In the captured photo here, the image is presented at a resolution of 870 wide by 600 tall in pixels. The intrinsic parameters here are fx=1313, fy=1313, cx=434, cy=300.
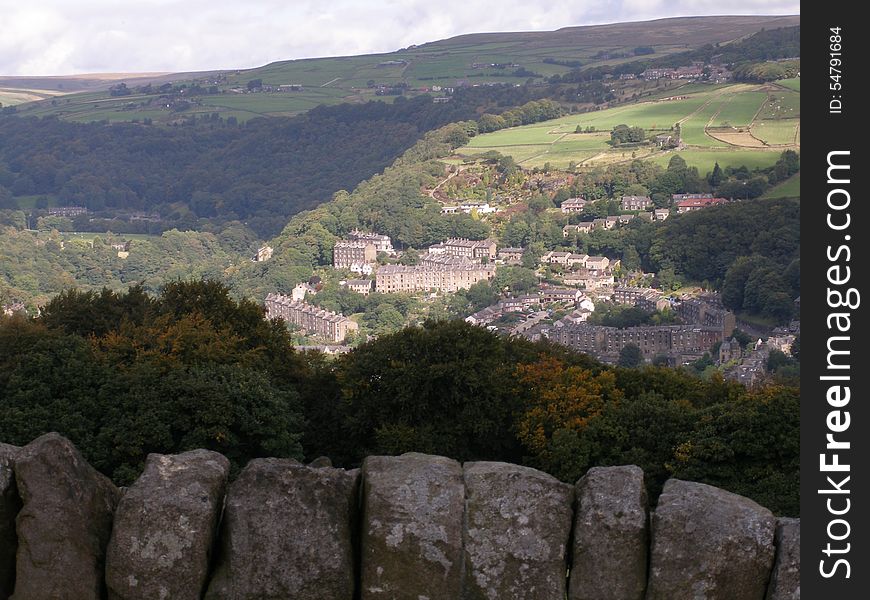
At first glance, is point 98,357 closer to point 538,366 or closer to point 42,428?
point 42,428

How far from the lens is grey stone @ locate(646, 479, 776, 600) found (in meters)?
12.4

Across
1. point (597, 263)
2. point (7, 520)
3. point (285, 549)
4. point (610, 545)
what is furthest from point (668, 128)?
point (7, 520)

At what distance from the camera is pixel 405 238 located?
15412 centimetres

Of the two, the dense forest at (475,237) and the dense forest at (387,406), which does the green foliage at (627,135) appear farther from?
the dense forest at (387,406)

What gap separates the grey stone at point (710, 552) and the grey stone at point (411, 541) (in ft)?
6.34

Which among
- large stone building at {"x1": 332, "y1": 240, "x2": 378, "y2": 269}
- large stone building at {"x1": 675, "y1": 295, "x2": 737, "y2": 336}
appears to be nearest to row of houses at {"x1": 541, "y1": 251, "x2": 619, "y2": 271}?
large stone building at {"x1": 332, "y1": 240, "x2": 378, "y2": 269}

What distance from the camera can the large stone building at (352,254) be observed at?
470 ft

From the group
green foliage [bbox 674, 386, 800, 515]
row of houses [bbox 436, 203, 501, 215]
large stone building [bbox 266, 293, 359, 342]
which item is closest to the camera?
green foliage [bbox 674, 386, 800, 515]

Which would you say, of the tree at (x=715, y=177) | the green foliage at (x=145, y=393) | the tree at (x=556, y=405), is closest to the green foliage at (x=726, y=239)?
the tree at (x=715, y=177)

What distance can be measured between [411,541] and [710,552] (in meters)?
2.85

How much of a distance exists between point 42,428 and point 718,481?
12005 mm

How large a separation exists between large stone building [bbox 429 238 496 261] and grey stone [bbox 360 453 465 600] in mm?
126353

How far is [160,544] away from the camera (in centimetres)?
1268

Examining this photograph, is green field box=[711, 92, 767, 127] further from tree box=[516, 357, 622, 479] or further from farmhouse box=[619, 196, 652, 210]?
tree box=[516, 357, 622, 479]
